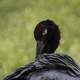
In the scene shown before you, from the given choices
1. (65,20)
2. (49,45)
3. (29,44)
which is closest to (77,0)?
(65,20)

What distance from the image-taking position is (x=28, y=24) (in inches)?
887

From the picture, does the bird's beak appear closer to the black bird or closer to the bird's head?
the bird's head

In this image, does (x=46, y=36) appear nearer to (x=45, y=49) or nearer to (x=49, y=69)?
(x=45, y=49)

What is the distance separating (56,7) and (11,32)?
203cm

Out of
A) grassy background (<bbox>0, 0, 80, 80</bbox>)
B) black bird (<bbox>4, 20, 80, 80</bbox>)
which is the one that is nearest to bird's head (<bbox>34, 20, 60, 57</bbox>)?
black bird (<bbox>4, 20, 80, 80</bbox>)

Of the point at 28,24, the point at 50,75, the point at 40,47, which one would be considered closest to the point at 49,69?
the point at 50,75

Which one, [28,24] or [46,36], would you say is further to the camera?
[28,24]

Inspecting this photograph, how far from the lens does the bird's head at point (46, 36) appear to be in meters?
9.37

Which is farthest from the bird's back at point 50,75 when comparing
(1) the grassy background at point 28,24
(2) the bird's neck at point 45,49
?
(1) the grassy background at point 28,24

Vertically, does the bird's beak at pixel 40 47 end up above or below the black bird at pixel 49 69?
above

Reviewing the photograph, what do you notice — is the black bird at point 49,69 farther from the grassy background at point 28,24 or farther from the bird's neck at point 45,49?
the grassy background at point 28,24

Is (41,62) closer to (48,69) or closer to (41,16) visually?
(48,69)

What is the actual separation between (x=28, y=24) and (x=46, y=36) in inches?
517

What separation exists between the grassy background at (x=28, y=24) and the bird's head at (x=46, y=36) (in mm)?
9886
